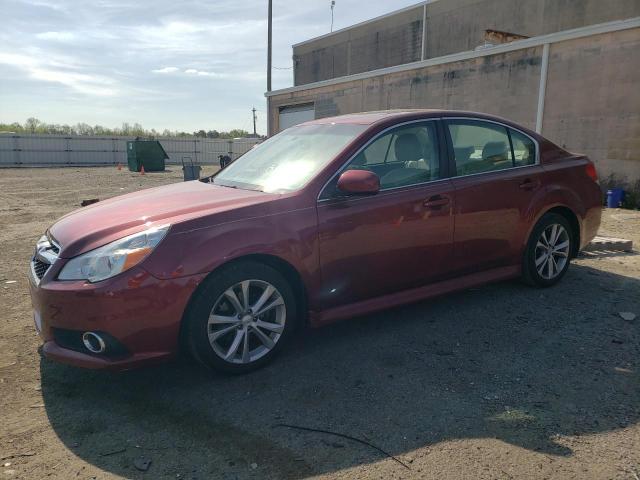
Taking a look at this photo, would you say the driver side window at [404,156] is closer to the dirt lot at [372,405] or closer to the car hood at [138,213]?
the car hood at [138,213]

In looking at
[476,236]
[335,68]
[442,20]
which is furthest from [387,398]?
[335,68]

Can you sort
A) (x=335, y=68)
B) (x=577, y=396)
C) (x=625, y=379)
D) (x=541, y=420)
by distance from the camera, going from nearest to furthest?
(x=541, y=420) → (x=577, y=396) → (x=625, y=379) → (x=335, y=68)

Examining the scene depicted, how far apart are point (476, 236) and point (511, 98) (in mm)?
9877

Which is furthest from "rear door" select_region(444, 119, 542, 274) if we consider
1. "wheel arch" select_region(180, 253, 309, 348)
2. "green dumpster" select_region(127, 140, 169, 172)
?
"green dumpster" select_region(127, 140, 169, 172)

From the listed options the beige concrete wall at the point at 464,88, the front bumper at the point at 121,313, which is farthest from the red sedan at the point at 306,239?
the beige concrete wall at the point at 464,88

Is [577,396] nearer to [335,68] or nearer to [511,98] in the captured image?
[511,98]

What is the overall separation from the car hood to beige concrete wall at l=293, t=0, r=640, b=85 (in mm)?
18509

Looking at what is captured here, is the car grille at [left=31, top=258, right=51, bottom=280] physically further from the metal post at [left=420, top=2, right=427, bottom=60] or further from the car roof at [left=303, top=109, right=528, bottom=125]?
the metal post at [left=420, top=2, right=427, bottom=60]

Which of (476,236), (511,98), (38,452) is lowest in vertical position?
(38,452)

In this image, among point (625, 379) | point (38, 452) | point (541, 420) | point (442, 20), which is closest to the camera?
point (38, 452)

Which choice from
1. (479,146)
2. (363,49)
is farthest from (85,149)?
(479,146)

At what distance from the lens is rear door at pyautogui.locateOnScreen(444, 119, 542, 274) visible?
411 centimetres

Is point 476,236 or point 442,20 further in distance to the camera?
point 442,20

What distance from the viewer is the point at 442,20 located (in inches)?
942
